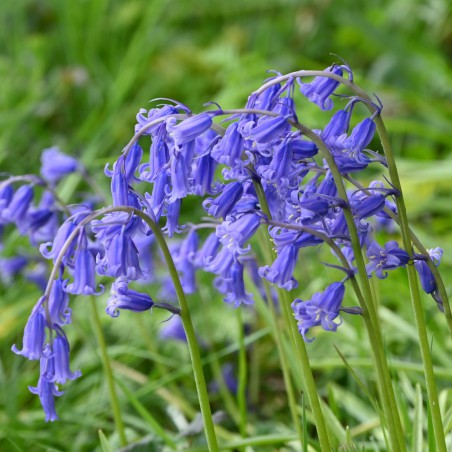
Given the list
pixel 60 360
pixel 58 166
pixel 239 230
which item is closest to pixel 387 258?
pixel 239 230

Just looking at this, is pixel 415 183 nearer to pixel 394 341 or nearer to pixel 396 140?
pixel 394 341

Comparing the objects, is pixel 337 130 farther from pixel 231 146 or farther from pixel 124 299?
pixel 124 299

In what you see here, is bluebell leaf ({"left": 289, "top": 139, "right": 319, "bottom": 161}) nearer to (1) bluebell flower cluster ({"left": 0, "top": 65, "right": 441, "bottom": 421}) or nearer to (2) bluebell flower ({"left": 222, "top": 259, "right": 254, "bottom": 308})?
(1) bluebell flower cluster ({"left": 0, "top": 65, "right": 441, "bottom": 421})

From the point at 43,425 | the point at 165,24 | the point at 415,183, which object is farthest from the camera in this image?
the point at 165,24

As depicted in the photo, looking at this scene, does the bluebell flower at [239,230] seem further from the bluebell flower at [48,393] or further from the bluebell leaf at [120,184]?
the bluebell flower at [48,393]

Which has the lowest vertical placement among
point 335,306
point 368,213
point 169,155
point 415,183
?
point 415,183

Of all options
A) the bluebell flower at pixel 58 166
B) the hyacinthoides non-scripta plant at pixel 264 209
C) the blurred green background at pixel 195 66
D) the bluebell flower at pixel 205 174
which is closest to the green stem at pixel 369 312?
the hyacinthoides non-scripta plant at pixel 264 209

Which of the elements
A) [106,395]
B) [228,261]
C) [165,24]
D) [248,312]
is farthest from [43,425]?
[165,24]

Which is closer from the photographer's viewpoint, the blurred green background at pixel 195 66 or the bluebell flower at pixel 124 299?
the bluebell flower at pixel 124 299
